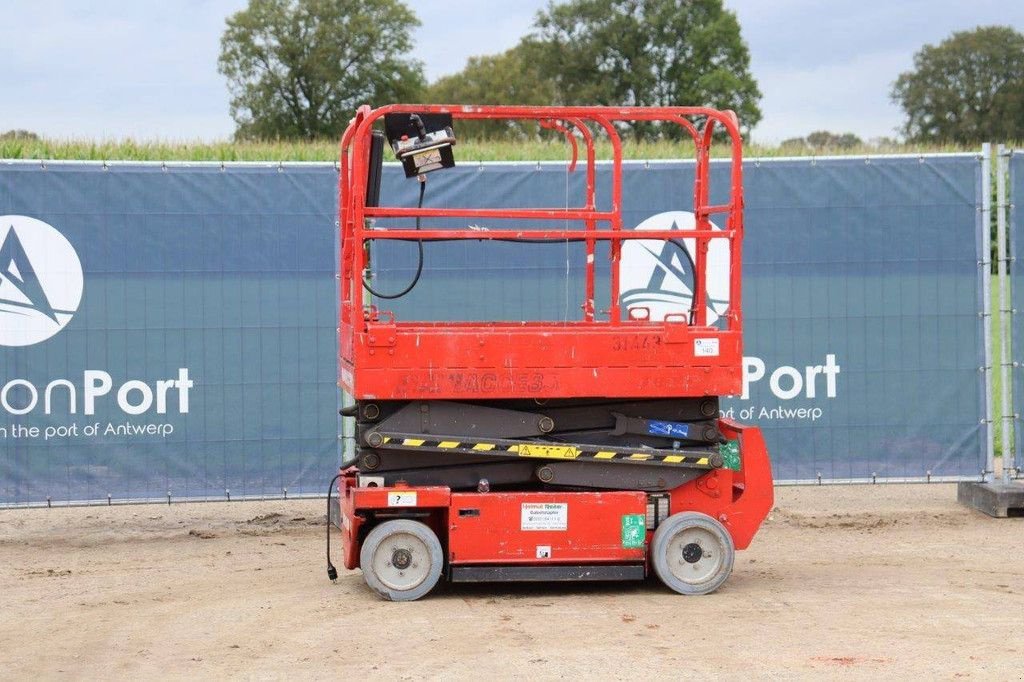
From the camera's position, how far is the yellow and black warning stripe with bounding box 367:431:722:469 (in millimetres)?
8953

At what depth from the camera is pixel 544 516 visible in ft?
29.9

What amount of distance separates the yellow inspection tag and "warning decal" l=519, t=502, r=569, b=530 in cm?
29

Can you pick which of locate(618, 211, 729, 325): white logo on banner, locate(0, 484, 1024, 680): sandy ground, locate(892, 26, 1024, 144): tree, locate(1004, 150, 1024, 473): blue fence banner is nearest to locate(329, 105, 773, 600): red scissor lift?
locate(0, 484, 1024, 680): sandy ground

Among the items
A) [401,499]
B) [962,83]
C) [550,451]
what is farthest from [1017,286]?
[962,83]

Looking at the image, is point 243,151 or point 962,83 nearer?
point 243,151

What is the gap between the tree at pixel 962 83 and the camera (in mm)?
80688

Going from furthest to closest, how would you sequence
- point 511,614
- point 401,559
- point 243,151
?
1. point 243,151
2. point 401,559
3. point 511,614

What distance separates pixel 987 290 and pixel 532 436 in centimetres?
493

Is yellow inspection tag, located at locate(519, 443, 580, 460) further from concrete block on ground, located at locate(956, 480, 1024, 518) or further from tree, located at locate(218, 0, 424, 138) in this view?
tree, located at locate(218, 0, 424, 138)

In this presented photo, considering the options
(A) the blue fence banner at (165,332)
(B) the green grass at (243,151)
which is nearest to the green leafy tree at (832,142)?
(B) the green grass at (243,151)

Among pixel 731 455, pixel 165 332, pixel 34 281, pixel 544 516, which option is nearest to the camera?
pixel 544 516

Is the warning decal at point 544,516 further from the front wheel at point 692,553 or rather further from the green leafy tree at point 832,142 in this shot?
the green leafy tree at point 832,142

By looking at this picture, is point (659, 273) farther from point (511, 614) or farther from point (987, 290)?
point (511, 614)

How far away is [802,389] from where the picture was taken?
477 inches
